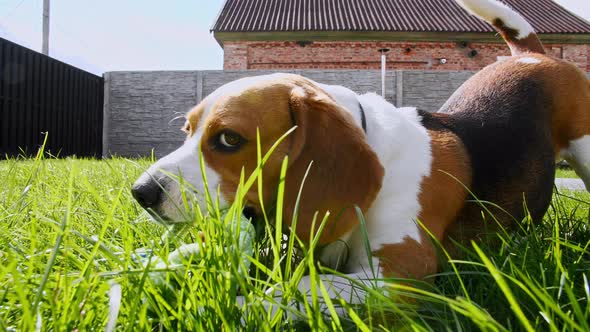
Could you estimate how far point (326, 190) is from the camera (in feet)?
5.47

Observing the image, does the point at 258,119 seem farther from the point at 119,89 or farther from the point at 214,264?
the point at 119,89

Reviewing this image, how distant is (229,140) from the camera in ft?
6.11

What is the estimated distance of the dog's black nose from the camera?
1.71 meters

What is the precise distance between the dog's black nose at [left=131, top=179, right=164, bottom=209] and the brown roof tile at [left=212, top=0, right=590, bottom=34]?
17570 mm

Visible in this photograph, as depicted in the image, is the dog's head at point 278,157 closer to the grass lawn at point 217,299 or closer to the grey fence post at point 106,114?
the grass lawn at point 217,299

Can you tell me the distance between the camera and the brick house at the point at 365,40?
1878 cm

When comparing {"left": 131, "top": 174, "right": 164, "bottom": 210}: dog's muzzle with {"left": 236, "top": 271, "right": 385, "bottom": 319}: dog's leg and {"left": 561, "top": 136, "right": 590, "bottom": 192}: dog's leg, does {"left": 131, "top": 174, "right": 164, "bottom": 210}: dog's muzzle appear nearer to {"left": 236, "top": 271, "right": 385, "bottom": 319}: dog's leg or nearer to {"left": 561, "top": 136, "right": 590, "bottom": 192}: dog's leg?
{"left": 236, "top": 271, "right": 385, "bottom": 319}: dog's leg

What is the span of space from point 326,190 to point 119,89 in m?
14.3

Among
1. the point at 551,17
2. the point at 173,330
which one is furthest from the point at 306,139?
the point at 551,17

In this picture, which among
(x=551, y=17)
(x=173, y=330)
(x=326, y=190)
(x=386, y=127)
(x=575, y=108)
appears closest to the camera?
(x=173, y=330)

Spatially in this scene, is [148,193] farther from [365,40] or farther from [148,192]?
[365,40]

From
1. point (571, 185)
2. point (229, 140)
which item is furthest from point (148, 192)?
point (571, 185)

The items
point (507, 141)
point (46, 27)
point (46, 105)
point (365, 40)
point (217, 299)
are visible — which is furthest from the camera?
point (365, 40)

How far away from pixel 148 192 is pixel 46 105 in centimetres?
1268
